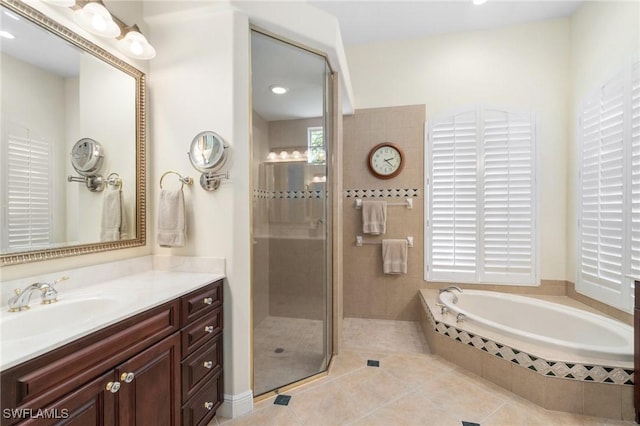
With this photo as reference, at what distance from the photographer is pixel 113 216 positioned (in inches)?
63.2

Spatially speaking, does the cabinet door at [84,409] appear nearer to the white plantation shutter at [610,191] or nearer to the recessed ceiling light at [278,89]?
the recessed ceiling light at [278,89]

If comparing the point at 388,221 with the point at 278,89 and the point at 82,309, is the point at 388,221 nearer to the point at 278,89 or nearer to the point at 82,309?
the point at 278,89

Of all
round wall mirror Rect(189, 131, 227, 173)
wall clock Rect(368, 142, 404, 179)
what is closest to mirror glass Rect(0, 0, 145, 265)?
round wall mirror Rect(189, 131, 227, 173)

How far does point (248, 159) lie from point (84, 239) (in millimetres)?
959

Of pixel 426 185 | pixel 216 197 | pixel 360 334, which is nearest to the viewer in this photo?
pixel 216 197

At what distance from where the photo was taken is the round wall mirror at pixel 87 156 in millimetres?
1415

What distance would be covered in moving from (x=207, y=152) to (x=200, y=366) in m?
1.18

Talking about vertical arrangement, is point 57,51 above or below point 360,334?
above

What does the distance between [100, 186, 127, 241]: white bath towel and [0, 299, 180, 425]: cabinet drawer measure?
0.68 meters

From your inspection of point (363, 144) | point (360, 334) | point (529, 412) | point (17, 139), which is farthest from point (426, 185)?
Answer: point (17, 139)

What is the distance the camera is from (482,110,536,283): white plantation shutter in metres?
2.91

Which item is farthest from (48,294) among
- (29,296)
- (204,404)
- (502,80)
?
(502,80)

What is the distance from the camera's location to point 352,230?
3.30 meters

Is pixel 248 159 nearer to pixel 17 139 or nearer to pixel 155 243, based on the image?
pixel 155 243
